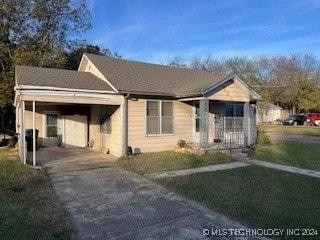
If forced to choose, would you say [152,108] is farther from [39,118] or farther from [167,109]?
[39,118]

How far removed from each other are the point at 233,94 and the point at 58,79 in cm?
814

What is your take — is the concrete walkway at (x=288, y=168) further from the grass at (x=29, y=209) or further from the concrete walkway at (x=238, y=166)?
the grass at (x=29, y=209)

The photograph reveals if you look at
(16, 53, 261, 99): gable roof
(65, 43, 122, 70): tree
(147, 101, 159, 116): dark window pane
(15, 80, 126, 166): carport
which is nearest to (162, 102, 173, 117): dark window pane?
(147, 101, 159, 116): dark window pane

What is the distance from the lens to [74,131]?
18.1 meters

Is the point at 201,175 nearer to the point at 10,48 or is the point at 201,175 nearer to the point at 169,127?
the point at 169,127

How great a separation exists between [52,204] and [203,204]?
327cm

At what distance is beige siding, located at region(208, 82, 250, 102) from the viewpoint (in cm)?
1480

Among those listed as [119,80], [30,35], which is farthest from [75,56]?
[119,80]

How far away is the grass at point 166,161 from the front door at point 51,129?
280 inches

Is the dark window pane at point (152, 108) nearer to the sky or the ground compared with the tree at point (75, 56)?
nearer to the ground

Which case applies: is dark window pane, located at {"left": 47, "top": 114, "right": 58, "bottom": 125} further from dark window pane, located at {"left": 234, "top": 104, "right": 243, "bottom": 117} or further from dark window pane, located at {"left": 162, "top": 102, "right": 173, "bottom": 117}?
dark window pane, located at {"left": 234, "top": 104, "right": 243, "bottom": 117}

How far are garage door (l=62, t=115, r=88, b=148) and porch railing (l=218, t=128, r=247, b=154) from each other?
24.3 feet

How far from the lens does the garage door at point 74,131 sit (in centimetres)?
1762

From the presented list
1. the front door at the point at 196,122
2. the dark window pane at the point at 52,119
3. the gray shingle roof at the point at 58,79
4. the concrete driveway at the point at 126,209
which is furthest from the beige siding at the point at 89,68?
the concrete driveway at the point at 126,209
